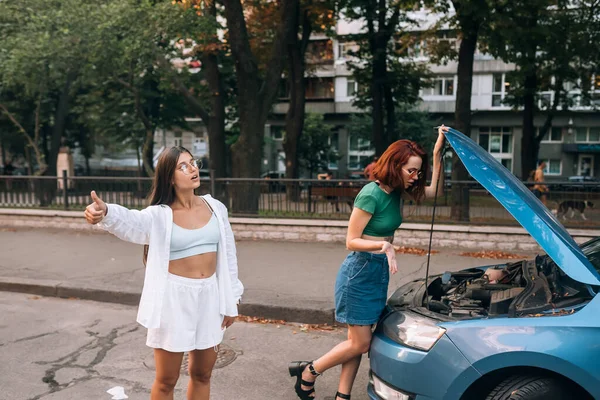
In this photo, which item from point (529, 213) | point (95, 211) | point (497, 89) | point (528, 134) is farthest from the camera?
point (497, 89)

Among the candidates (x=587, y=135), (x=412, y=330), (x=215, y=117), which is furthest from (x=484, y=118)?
(x=412, y=330)

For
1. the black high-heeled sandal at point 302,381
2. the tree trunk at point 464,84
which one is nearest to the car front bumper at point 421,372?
the black high-heeled sandal at point 302,381

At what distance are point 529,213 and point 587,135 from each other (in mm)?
42431

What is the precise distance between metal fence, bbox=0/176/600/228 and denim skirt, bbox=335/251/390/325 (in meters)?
5.31

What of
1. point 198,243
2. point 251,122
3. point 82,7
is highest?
point 82,7

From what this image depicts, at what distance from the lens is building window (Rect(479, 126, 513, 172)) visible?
4181 centimetres

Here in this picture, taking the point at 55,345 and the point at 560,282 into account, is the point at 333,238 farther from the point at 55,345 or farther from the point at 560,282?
the point at 560,282

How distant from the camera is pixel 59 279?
8164mm

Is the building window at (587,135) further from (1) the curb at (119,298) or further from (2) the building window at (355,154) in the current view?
(1) the curb at (119,298)

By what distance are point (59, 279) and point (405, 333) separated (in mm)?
6421

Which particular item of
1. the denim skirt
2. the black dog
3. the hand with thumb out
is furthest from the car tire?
the black dog

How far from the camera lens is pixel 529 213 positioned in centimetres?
321

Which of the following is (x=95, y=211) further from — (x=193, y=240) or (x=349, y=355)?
(x=349, y=355)

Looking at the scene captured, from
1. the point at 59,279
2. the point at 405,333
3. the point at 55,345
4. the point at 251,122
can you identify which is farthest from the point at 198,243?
the point at 251,122
